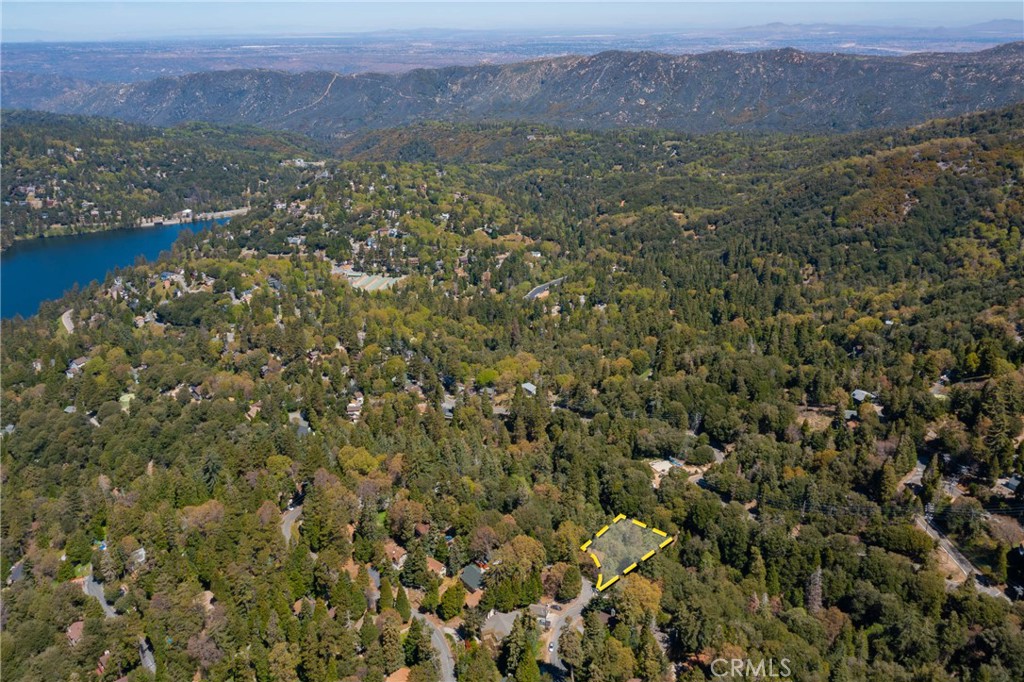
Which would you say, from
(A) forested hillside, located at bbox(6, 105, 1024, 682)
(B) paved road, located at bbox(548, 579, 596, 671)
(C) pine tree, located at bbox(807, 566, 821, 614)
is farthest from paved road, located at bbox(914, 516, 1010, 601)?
(B) paved road, located at bbox(548, 579, 596, 671)

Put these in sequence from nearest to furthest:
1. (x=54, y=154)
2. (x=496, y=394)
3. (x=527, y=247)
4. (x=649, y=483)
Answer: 1. (x=649, y=483)
2. (x=496, y=394)
3. (x=527, y=247)
4. (x=54, y=154)

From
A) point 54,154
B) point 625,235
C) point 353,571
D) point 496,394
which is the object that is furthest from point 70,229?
point 353,571

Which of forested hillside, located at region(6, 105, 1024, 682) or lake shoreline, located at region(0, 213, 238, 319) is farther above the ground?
forested hillside, located at region(6, 105, 1024, 682)

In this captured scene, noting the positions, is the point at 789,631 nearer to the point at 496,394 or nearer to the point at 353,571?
the point at 353,571

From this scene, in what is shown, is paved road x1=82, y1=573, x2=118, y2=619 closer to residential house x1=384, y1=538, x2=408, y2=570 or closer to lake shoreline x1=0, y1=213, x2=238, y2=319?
residential house x1=384, y1=538, x2=408, y2=570

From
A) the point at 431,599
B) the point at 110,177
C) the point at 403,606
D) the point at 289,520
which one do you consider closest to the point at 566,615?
the point at 431,599

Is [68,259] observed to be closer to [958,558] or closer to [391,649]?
[391,649]

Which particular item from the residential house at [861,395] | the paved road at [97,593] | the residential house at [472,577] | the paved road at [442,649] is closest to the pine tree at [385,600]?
the paved road at [442,649]
